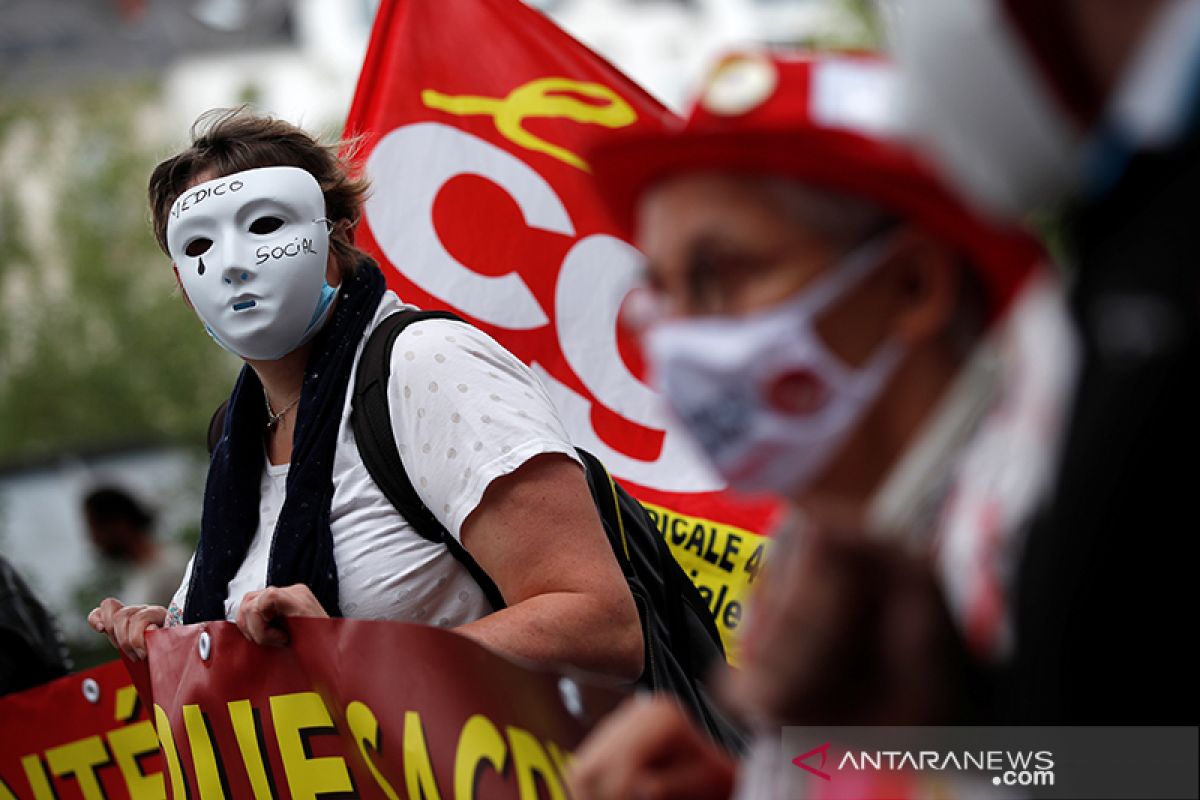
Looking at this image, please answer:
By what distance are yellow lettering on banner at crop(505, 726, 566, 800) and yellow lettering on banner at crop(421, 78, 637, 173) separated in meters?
2.80

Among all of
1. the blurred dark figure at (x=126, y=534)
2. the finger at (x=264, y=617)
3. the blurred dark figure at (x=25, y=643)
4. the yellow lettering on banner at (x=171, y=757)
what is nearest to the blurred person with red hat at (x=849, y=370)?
the finger at (x=264, y=617)

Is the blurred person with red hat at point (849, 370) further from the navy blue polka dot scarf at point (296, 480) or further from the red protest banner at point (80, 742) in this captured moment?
the red protest banner at point (80, 742)

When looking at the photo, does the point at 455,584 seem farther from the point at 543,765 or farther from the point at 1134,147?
the point at 1134,147

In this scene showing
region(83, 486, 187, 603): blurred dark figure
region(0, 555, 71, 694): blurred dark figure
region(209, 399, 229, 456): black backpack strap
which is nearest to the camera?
region(209, 399, 229, 456): black backpack strap

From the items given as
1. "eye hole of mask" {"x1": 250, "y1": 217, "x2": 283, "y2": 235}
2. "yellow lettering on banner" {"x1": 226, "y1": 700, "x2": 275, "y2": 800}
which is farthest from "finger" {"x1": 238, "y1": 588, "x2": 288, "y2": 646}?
"eye hole of mask" {"x1": 250, "y1": 217, "x2": 283, "y2": 235}

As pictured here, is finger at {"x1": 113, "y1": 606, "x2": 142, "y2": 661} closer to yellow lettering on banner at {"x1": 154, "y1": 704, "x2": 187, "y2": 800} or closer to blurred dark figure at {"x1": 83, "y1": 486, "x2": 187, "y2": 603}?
yellow lettering on banner at {"x1": 154, "y1": 704, "x2": 187, "y2": 800}

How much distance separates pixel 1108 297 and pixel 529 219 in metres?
3.66

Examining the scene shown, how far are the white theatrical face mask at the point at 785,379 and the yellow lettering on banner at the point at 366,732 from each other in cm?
137

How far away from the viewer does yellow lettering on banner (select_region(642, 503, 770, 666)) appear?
14.6ft

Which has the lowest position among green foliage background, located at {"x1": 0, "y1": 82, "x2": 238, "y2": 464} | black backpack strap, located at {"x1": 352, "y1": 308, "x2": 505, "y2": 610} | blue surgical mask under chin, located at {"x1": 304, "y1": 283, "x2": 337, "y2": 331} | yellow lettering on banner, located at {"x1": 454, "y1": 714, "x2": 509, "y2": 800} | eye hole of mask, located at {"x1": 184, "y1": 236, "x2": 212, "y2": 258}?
yellow lettering on banner, located at {"x1": 454, "y1": 714, "x2": 509, "y2": 800}

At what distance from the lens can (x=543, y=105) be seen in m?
5.06

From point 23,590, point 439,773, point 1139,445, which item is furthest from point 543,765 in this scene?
point 23,590

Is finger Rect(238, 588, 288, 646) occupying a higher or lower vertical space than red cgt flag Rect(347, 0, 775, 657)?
lower

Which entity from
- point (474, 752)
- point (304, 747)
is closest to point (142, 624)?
point (304, 747)
